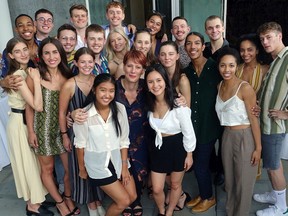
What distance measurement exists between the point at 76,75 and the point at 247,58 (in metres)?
1.55

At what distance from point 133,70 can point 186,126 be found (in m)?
0.65

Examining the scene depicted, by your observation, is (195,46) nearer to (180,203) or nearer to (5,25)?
(180,203)

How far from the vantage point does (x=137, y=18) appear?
9.39 m

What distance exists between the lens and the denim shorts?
2.65 metres

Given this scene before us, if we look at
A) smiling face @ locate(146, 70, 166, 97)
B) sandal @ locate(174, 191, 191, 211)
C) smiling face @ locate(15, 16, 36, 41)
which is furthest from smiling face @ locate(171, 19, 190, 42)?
sandal @ locate(174, 191, 191, 211)

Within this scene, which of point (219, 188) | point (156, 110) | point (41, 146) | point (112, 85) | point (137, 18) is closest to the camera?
point (112, 85)

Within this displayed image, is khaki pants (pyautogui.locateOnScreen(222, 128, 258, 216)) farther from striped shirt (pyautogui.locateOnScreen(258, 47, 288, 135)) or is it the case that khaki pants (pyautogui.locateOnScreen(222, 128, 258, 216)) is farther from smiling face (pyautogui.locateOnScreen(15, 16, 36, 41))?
smiling face (pyautogui.locateOnScreen(15, 16, 36, 41))

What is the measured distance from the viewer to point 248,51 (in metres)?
2.70

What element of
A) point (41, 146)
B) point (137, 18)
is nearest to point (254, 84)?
point (41, 146)

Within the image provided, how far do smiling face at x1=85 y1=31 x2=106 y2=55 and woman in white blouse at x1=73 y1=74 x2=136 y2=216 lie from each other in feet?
2.13

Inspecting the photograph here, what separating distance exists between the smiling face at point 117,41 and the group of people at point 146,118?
248mm

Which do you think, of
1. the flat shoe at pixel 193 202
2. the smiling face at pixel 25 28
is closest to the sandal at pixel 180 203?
the flat shoe at pixel 193 202

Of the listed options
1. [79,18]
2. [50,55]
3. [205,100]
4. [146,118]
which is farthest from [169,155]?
[79,18]

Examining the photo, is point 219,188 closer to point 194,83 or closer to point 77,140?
point 194,83
